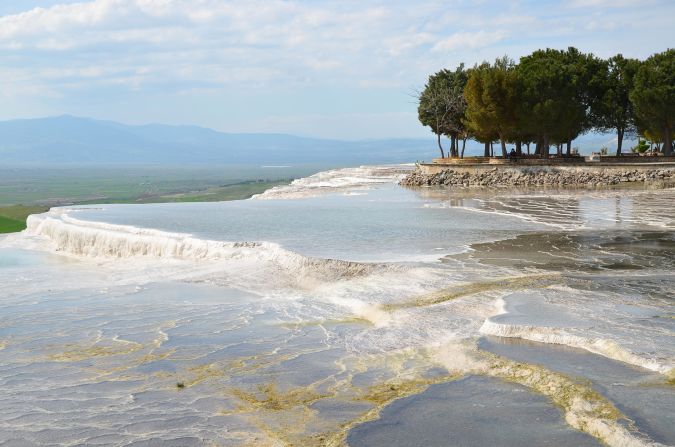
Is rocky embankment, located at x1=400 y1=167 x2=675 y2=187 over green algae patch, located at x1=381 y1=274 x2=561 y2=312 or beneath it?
over

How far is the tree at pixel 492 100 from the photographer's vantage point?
54.9 metres

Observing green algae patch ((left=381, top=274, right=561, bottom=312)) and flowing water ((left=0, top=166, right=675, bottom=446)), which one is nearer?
flowing water ((left=0, top=166, right=675, bottom=446))

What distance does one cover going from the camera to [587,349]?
10.5m

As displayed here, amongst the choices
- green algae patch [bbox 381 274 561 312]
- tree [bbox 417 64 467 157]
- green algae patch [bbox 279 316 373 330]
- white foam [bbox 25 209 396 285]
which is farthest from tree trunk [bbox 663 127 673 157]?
green algae patch [bbox 279 316 373 330]

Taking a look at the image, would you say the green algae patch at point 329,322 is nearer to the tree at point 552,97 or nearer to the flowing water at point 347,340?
the flowing water at point 347,340

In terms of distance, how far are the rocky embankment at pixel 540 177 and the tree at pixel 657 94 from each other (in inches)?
230

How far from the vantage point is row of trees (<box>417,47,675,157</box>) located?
177 feet

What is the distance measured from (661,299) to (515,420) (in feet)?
21.0

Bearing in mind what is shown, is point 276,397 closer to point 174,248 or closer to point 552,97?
point 174,248

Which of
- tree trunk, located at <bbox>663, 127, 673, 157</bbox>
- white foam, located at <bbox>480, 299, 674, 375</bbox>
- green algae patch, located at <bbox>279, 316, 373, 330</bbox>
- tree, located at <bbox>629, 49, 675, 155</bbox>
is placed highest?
tree, located at <bbox>629, 49, 675, 155</bbox>

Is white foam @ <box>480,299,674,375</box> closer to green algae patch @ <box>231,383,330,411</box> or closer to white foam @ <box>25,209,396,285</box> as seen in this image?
green algae patch @ <box>231,383,330,411</box>

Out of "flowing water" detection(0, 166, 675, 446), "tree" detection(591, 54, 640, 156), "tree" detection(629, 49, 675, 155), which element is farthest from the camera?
"tree" detection(591, 54, 640, 156)

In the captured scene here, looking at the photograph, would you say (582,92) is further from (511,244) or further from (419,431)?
(419,431)

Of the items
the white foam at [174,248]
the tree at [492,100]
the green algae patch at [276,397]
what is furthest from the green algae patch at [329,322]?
the tree at [492,100]
